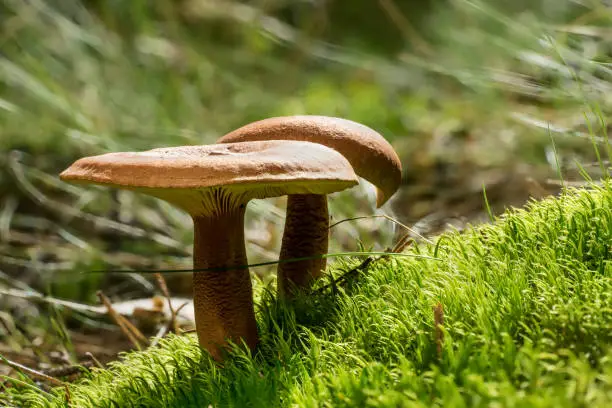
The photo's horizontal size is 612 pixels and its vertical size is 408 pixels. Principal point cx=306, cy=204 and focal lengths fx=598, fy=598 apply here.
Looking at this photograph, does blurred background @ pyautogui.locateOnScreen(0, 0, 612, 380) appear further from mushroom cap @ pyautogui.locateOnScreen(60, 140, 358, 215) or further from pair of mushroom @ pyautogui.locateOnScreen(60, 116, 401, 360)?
mushroom cap @ pyautogui.locateOnScreen(60, 140, 358, 215)

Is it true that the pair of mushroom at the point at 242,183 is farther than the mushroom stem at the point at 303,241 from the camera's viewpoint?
No

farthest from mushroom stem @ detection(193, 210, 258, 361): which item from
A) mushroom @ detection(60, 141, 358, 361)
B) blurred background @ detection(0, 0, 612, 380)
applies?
blurred background @ detection(0, 0, 612, 380)

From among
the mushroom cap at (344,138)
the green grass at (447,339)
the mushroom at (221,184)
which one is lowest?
the green grass at (447,339)

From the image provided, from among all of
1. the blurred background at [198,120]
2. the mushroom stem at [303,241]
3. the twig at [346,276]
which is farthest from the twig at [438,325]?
the blurred background at [198,120]

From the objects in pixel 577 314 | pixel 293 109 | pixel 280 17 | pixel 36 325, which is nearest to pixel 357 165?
pixel 577 314

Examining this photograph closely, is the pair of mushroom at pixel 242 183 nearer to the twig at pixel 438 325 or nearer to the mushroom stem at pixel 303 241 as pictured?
the mushroom stem at pixel 303 241

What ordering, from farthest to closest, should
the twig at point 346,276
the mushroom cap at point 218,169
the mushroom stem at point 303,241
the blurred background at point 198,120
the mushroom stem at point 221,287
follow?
the blurred background at point 198,120 < the mushroom stem at point 303,241 < the twig at point 346,276 < the mushroom stem at point 221,287 < the mushroom cap at point 218,169

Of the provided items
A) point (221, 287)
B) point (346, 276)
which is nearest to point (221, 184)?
point (221, 287)
